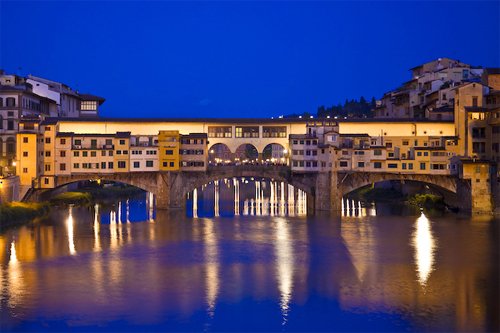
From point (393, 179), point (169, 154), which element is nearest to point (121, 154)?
point (169, 154)

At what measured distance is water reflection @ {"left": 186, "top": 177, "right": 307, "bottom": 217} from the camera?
168 feet

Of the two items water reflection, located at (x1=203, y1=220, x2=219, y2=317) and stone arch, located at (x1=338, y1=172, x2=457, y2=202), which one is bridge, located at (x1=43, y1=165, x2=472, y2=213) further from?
water reflection, located at (x1=203, y1=220, x2=219, y2=317)

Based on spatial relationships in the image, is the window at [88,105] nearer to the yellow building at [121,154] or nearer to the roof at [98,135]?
the roof at [98,135]

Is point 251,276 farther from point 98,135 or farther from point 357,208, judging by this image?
point 357,208

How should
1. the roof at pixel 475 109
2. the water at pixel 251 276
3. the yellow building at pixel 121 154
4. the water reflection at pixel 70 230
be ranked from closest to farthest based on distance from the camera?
the water at pixel 251 276, the water reflection at pixel 70 230, the roof at pixel 475 109, the yellow building at pixel 121 154

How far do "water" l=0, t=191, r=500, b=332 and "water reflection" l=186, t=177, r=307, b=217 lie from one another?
8.19 meters

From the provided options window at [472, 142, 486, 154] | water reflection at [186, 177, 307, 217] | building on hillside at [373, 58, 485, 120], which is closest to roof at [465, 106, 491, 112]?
window at [472, 142, 486, 154]

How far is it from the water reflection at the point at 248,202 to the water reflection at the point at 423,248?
10900 millimetres

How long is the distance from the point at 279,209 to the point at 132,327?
34.1m

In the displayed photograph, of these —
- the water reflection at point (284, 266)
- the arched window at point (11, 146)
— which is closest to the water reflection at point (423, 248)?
the water reflection at point (284, 266)

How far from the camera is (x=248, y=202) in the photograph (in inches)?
2402

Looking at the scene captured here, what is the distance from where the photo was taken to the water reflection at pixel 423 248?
1117 inches

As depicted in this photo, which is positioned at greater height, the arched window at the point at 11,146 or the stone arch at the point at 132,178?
the arched window at the point at 11,146

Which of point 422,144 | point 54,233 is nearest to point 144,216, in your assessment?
point 54,233
